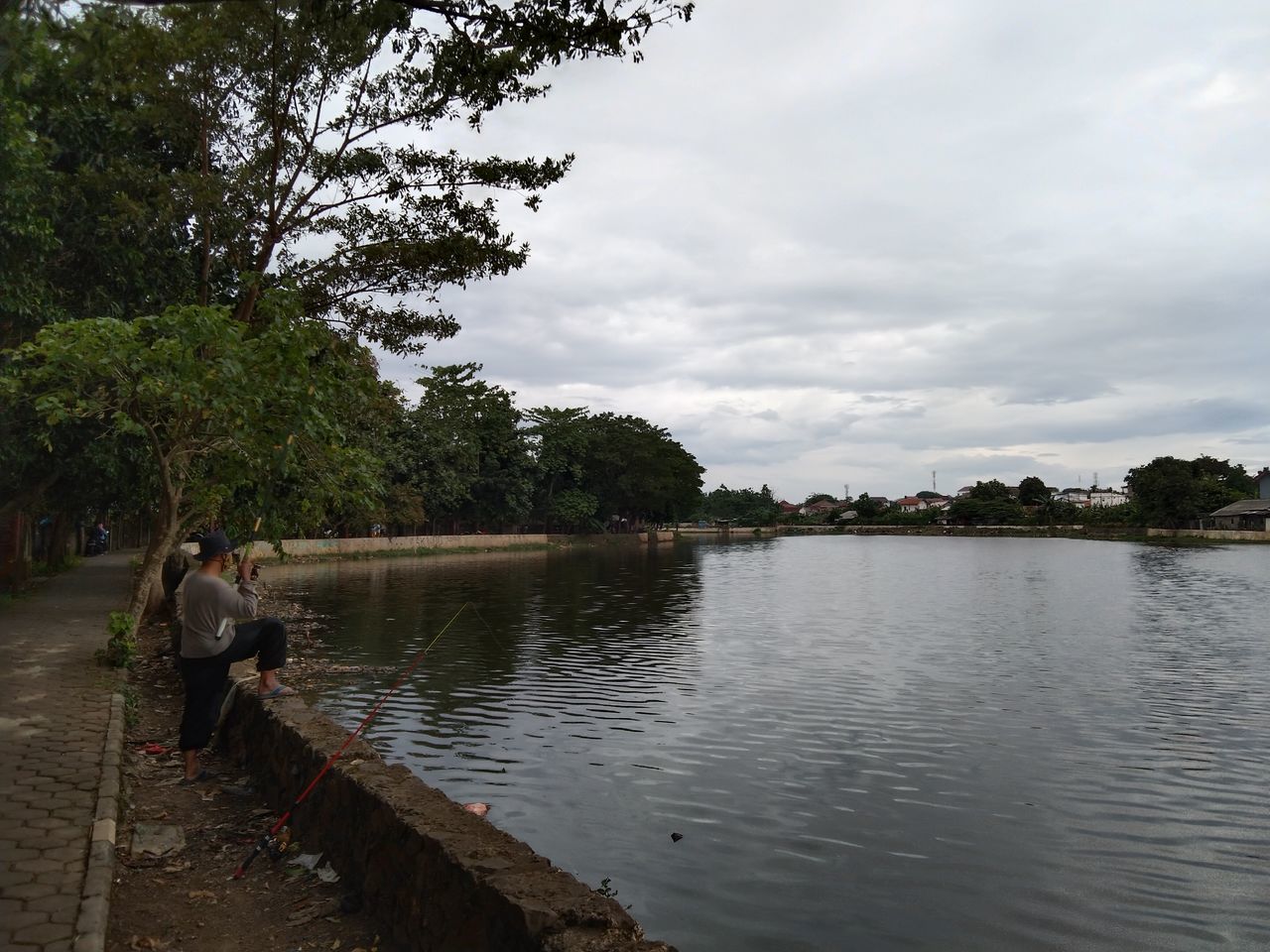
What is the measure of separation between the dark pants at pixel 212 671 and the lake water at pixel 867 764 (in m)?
2.08

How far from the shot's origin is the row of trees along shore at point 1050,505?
71312mm

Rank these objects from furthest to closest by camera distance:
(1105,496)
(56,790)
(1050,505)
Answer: (1105,496), (1050,505), (56,790)

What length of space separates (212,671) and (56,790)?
4.44 feet

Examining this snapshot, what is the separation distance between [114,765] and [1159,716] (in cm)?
1126

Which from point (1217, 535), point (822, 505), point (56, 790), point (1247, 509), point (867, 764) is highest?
point (822, 505)

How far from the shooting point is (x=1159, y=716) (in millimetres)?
10852

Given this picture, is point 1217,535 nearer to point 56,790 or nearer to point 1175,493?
point 1175,493

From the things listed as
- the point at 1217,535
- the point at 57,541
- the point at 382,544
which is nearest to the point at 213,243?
the point at 57,541

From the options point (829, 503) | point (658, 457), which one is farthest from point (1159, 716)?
point (829, 503)

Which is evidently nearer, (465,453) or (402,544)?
(402,544)

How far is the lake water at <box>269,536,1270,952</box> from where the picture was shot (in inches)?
226

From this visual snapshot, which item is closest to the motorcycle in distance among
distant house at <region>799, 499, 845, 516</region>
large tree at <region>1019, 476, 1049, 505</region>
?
large tree at <region>1019, 476, 1049, 505</region>

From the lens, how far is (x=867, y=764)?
348 inches

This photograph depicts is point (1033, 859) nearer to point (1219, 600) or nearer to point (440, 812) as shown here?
point (440, 812)
